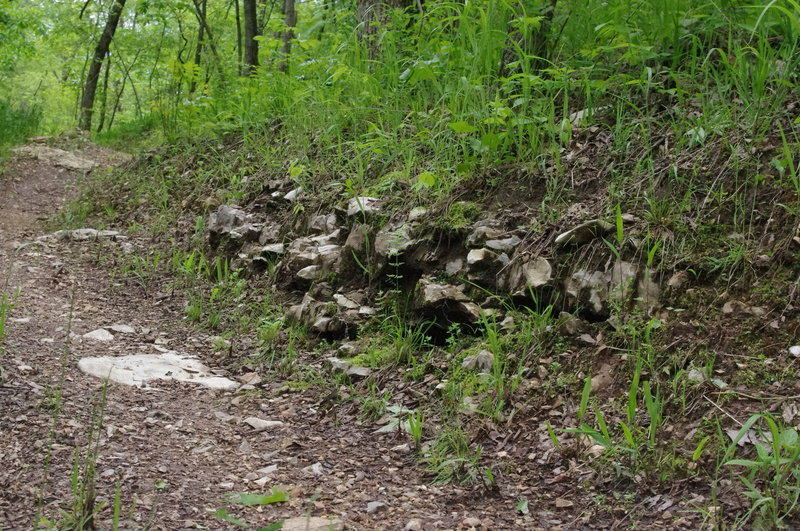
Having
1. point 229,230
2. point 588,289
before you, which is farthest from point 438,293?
point 229,230

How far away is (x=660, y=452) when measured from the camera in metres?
2.36

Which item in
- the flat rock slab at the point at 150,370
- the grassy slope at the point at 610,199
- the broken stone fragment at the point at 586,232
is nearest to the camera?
the grassy slope at the point at 610,199

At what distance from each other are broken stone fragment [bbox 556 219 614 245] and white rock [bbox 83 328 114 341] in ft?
9.29

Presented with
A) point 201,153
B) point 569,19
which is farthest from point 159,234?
point 569,19

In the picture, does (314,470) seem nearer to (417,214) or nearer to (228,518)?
(228,518)

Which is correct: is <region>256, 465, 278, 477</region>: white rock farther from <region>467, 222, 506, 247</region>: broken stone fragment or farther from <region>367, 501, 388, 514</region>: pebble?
<region>467, 222, 506, 247</region>: broken stone fragment

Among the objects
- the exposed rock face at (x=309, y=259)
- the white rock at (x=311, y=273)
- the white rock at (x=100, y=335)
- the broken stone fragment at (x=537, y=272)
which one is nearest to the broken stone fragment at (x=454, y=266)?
the broken stone fragment at (x=537, y=272)

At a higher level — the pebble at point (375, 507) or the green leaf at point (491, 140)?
the green leaf at point (491, 140)

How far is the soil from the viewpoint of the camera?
2.19 m

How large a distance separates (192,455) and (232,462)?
0.17 meters

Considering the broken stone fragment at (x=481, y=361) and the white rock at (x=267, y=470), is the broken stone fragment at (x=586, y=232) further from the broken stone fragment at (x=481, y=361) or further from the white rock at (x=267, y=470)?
the white rock at (x=267, y=470)

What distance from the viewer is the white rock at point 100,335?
13.0ft

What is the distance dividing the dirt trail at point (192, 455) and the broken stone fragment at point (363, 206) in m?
1.32

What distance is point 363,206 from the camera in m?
4.26
